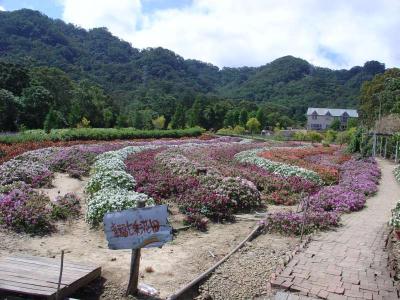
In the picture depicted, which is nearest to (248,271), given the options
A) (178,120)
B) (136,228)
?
(136,228)

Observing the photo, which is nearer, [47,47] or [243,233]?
[243,233]

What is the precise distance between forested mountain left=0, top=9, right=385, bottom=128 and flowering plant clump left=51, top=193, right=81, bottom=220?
139 ft

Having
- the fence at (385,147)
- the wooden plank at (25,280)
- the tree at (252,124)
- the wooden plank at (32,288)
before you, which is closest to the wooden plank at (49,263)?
the wooden plank at (25,280)

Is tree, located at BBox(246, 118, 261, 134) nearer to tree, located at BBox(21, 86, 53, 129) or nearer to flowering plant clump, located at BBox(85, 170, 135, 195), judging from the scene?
tree, located at BBox(21, 86, 53, 129)

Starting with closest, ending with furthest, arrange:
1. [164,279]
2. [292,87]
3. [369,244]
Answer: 1. [164,279]
2. [369,244]
3. [292,87]

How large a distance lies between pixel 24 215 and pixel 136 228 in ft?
13.3

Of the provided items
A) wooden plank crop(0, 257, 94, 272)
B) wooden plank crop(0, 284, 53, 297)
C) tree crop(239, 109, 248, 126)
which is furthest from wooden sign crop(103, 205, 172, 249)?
tree crop(239, 109, 248, 126)

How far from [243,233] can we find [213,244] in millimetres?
1055

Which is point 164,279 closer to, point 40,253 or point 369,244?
point 40,253

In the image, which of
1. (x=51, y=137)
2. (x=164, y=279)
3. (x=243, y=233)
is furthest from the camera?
(x=51, y=137)

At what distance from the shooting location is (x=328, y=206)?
11711mm

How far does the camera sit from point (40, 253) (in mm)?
7453

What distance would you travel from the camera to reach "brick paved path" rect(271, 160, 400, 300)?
A: 6019 mm

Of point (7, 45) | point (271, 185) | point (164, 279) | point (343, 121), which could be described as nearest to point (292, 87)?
point (343, 121)
